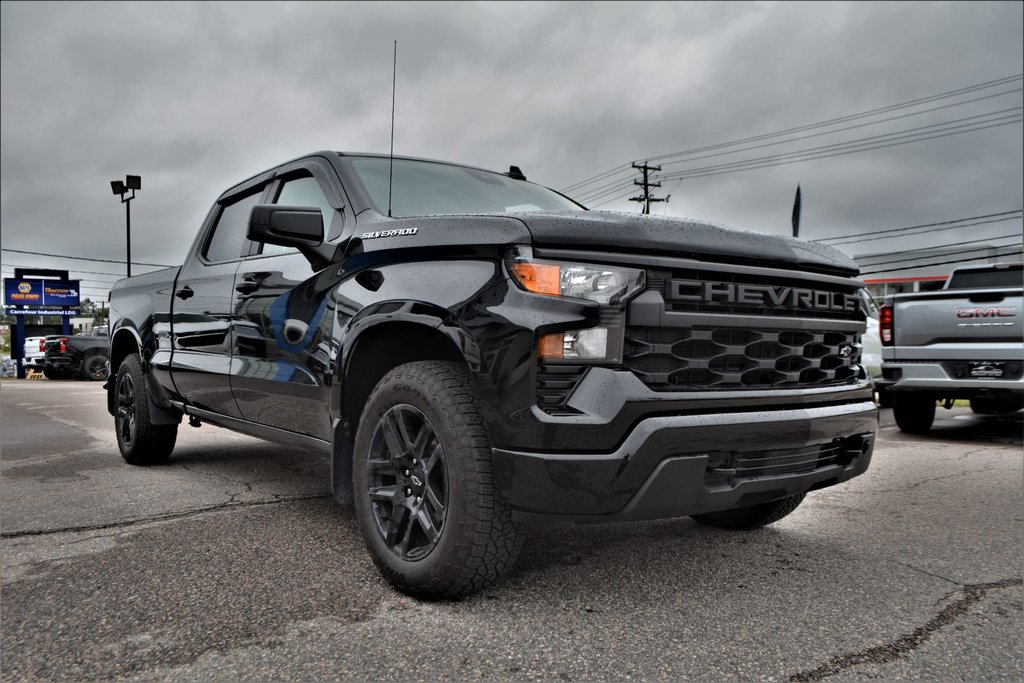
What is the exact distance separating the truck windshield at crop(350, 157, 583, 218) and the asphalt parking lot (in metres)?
1.54

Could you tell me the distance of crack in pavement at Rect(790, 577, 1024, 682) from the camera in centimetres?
222

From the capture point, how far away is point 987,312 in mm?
6930

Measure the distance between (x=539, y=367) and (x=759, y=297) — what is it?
2.88 feet

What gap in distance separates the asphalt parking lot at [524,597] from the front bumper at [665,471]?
41 centimetres

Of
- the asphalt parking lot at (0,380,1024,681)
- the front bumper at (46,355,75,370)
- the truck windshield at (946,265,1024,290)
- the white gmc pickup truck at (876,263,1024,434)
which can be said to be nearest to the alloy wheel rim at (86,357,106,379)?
the front bumper at (46,355,75,370)

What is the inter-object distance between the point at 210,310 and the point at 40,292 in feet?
135

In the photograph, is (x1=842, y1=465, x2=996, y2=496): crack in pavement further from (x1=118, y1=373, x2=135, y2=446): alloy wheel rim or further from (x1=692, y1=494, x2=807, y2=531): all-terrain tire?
(x1=118, y1=373, x2=135, y2=446): alloy wheel rim

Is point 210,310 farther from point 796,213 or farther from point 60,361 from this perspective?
point 60,361

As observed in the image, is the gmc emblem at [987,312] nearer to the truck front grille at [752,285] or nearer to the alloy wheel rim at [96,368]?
the truck front grille at [752,285]

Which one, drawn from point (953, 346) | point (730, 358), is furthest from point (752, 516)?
point (953, 346)

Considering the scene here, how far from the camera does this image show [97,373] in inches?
925

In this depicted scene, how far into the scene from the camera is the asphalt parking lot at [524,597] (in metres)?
2.25

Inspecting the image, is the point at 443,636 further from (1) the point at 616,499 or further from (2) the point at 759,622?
(2) the point at 759,622

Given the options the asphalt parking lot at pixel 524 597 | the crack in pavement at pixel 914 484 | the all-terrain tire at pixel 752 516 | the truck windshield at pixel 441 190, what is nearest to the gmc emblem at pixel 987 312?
the crack in pavement at pixel 914 484
